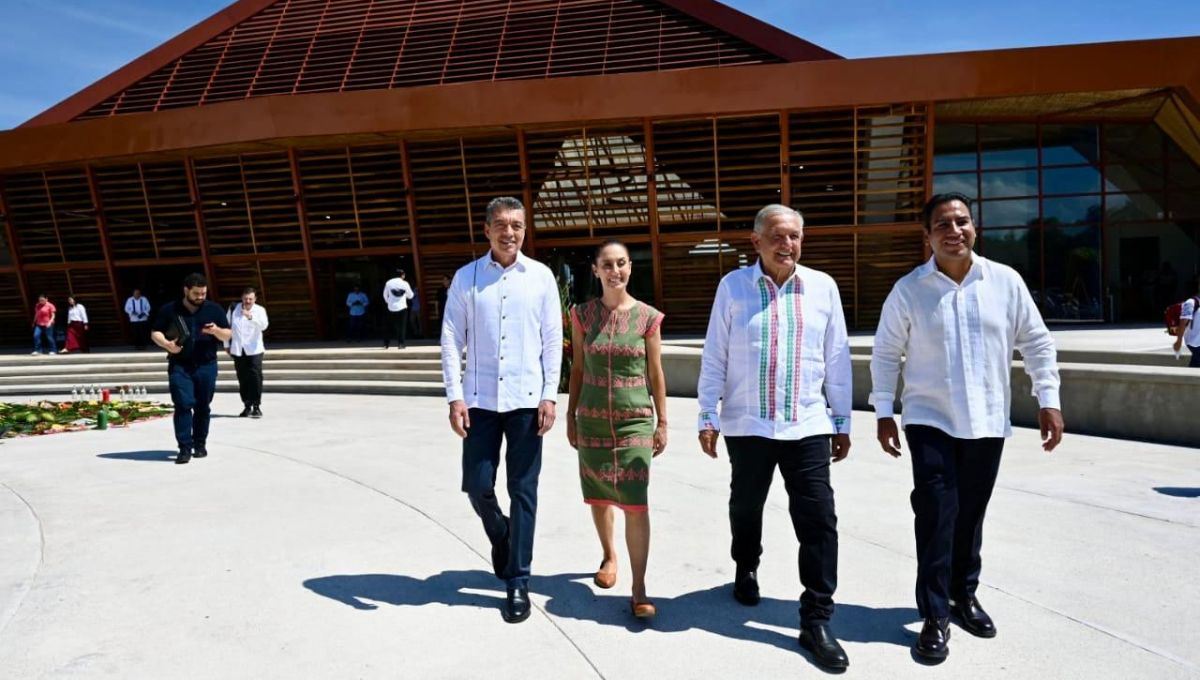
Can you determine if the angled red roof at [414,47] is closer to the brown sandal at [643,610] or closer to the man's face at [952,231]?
the man's face at [952,231]

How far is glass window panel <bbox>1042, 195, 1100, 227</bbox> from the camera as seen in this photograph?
58.6ft

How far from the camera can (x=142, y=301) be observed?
1694 centimetres

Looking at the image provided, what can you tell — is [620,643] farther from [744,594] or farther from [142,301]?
[142,301]

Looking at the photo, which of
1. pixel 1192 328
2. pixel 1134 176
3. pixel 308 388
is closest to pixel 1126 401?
pixel 1192 328

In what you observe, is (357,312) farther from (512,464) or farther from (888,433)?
(888,433)

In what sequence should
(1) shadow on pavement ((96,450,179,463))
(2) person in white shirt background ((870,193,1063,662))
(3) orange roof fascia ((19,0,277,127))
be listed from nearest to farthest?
(2) person in white shirt background ((870,193,1063,662)), (1) shadow on pavement ((96,450,179,463)), (3) orange roof fascia ((19,0,277,127))

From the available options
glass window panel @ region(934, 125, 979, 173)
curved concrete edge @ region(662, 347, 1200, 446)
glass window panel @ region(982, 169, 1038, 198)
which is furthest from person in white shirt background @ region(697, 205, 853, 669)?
glass window panel @ region(982, 169, 1038, 198)

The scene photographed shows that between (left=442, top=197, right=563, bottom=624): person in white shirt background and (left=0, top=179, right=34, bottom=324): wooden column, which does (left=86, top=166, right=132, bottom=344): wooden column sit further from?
(left=442, top=197, right=563, bottom=624): person in white shirt background

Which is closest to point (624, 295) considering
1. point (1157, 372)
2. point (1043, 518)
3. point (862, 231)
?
point (1043, 518)

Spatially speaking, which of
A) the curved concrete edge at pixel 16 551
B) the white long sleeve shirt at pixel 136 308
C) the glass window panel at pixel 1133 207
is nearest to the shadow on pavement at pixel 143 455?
the curved concrete edge at pixel 16 551

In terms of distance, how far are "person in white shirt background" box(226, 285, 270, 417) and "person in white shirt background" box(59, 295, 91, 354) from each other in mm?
9215

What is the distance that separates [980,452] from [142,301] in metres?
17.6

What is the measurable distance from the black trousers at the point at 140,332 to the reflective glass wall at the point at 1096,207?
1780 cm

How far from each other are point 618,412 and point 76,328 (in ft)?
57.7
